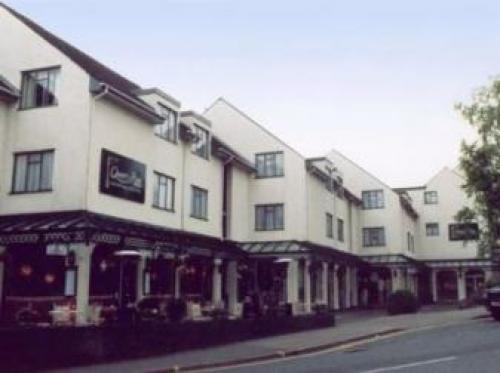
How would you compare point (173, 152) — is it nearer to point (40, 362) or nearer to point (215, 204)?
point (215, 204)

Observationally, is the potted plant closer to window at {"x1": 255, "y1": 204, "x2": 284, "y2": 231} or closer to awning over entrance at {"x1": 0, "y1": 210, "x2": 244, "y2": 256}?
awning over entrance at {"x1": 0, "y1": 210, "x2": 244, "y2": 256}

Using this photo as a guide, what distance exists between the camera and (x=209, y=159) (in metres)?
30.0

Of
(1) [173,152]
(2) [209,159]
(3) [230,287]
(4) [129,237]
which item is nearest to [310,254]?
(3) [230,287]

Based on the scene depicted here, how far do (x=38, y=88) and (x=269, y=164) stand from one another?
16.1 meters

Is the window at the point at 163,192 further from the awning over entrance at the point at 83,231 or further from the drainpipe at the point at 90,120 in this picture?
the drainpipe at the point at 90,120

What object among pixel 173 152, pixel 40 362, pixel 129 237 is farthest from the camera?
pixel 173 152

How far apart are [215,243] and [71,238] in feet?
34.9

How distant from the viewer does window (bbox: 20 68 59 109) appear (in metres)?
22.0

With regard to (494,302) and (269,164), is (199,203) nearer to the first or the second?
(269,164)

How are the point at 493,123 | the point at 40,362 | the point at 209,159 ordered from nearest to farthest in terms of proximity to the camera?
the point at 40,362 → the point at 209,159 → the point at 493,123

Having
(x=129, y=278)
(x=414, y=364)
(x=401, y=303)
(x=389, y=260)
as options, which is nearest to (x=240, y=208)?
(x=401, y=303)

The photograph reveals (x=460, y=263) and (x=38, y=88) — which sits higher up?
(x=38, y=88)

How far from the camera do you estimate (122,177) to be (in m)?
22.6

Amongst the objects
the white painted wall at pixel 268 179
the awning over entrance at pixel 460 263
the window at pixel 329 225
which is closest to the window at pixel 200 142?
the white painted wall at pixel 268 179
